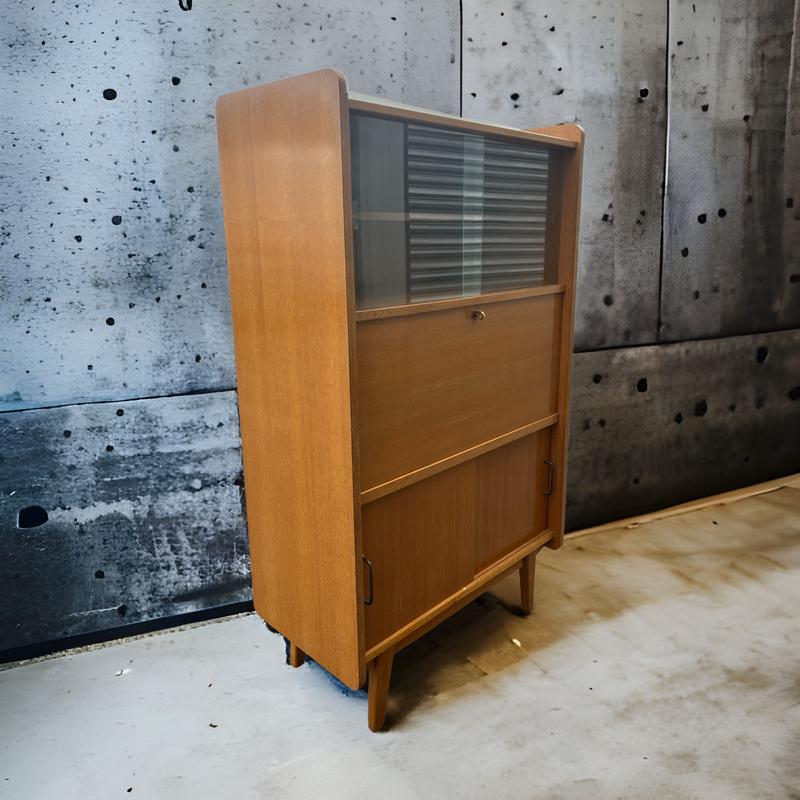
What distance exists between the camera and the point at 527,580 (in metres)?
2.42

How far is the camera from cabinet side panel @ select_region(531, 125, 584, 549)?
2.07 m

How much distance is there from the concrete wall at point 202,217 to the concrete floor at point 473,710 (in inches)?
11.2

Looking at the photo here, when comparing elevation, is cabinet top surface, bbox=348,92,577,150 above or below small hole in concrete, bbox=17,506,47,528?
above

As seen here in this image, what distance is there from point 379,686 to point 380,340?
3.20 ft

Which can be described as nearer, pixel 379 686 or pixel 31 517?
pixel 379 686

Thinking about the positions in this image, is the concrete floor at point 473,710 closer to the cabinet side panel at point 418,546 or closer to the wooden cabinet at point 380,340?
the wooden cabinet at point 380,340

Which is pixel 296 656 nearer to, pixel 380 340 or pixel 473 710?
pixel 473 710

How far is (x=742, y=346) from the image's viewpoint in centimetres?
333

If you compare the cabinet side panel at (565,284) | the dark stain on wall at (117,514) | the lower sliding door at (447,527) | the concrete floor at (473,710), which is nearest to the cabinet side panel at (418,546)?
the lower sliding door at (447,527)

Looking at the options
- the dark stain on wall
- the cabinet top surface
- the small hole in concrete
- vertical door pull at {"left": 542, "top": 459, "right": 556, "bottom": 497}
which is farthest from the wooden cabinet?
the small hole in concrete

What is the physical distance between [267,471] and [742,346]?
2578mm

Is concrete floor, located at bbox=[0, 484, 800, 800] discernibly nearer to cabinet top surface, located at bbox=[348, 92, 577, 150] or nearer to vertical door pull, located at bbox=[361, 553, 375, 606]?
vertical door pull, located at bbox=[361, 553, 375, 606]

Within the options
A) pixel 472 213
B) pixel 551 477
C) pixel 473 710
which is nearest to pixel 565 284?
pixel 472 213

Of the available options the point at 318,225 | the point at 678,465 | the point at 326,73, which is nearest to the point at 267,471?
the point at 318,225
